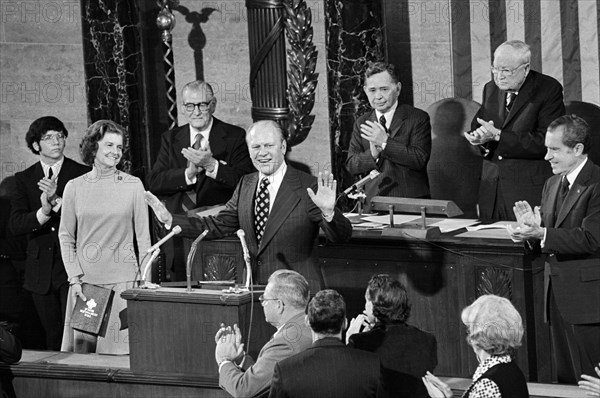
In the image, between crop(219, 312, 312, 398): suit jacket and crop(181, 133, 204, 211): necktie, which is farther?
→ crop(181, 133, 204, 211): necktie

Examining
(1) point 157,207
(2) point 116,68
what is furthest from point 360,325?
(2) point 116,68

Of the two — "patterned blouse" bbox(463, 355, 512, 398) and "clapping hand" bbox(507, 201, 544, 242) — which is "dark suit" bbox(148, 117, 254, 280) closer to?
"clapping hand" bbox(507, 201, 544, 242)

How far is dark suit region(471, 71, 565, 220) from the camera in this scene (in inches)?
313

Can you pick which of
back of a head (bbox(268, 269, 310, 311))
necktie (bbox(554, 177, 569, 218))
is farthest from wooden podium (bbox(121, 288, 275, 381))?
necktie (bbox(554, 177, 569, 218))

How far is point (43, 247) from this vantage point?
850 cm

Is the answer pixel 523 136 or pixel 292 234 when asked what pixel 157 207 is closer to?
pixel 292 234

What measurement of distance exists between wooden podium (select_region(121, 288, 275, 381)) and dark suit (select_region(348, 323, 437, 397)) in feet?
2.57

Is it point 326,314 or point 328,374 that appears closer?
point 328,374

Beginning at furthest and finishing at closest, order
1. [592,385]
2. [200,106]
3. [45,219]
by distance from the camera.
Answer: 1. [200,106]
2. [45,219]
3. [592,385]

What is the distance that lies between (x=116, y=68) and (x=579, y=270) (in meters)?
4.44

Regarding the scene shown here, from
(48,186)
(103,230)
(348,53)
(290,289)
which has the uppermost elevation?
(348,53)

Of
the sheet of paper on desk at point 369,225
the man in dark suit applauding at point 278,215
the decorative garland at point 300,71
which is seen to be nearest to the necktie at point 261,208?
the man in dark suit applauding at point 278,215

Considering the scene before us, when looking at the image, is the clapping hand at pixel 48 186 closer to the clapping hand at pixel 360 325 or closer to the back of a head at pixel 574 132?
the clapping hand at pixel 360 325

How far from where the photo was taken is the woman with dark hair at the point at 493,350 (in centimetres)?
533
